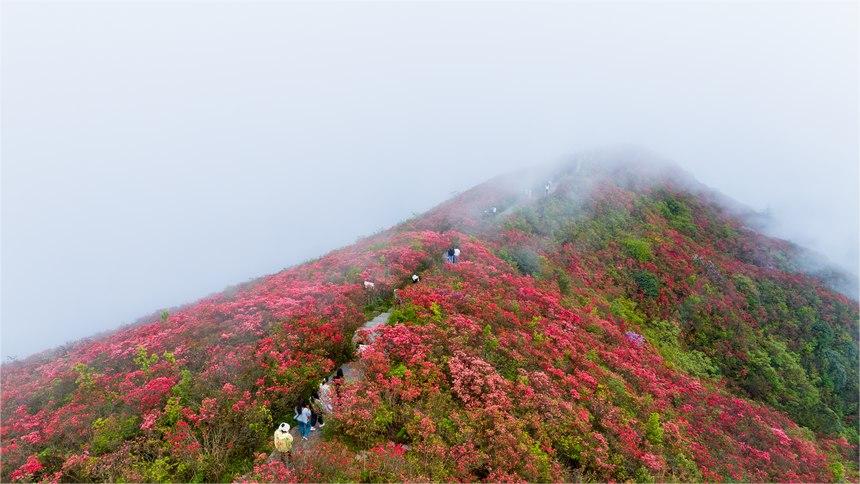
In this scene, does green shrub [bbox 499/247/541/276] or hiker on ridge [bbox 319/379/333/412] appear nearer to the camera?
hiker on ridge [bbox 319/379/333/412]

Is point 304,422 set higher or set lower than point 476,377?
higher

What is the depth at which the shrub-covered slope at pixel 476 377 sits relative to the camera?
469 inches

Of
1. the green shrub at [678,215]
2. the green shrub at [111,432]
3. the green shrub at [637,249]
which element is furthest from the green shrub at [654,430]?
the green shrub at [678,215]

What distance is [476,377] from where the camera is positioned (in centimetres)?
1438

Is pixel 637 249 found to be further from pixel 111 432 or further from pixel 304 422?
pixel 111 432

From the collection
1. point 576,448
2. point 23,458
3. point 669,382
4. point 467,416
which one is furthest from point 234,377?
point 669,382

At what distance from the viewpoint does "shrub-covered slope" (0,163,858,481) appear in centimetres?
1191

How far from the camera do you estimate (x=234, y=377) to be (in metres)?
14.1

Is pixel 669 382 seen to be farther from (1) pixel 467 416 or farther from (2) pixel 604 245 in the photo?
(2) pixel 604 245

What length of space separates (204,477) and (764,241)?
160ft

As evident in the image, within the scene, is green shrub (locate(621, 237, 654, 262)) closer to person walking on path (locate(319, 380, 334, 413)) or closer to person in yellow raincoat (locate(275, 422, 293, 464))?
person walking on path (locate(319, 380, 334, 413))

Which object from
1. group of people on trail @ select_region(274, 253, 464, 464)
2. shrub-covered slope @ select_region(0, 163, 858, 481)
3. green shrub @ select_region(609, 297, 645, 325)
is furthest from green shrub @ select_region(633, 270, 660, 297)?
group of people on trail @ select_region(274, 253, 464, 464)

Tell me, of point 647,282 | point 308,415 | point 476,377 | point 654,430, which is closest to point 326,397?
point 308,415

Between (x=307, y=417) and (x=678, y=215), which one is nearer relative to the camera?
(x=307, y=417)
